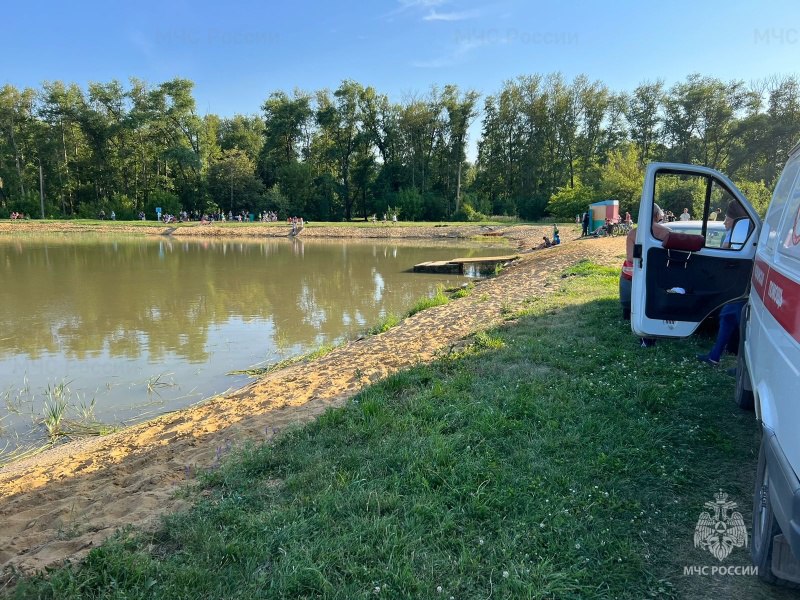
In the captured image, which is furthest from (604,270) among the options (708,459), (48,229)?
(48,229)

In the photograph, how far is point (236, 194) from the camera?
199 ft

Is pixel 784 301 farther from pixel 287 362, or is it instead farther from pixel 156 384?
pixel 156 384

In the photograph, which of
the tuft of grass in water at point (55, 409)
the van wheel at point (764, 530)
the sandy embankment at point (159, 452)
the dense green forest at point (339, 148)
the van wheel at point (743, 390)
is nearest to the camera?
the van wheel at point (764, 530)

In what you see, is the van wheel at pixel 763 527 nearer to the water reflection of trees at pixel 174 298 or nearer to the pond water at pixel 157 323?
the pond water at pixel 157 323

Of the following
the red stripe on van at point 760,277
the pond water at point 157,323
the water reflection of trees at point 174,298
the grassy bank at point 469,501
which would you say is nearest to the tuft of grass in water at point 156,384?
the pond water at point 157,323

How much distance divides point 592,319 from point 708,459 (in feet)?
14.4

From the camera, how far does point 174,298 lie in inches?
592

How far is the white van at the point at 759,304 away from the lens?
2102mm

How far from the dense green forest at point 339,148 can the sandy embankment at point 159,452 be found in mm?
49470

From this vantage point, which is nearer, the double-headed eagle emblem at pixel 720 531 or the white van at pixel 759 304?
the white van at pixel 759 304

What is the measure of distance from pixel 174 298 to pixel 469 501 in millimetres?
13842

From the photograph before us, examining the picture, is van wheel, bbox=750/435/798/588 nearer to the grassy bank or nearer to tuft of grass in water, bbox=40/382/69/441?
the grassy bank

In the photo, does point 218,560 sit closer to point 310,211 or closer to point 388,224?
point 388,224

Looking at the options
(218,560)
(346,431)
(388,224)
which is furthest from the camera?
(388,224)
